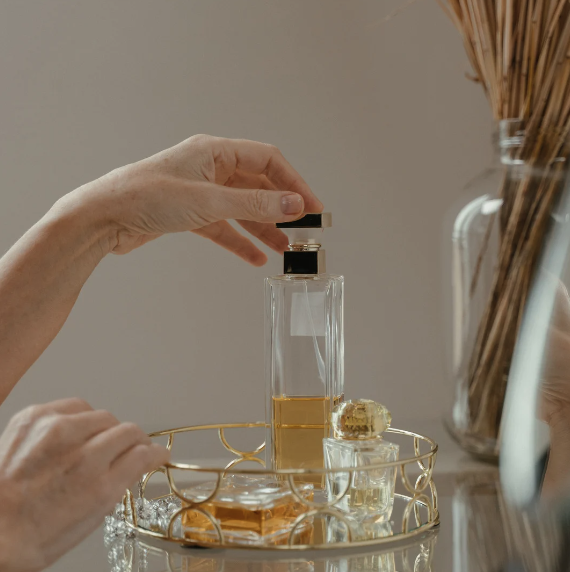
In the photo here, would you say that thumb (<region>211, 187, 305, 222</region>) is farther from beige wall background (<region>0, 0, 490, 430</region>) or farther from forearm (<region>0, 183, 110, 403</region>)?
beige wall background (<region>0, 0, 490, 430</region>)

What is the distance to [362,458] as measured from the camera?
57 centimetres

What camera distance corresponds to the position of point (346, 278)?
4.45 ft

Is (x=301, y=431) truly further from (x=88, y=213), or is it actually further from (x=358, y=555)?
(x=88, y=213)

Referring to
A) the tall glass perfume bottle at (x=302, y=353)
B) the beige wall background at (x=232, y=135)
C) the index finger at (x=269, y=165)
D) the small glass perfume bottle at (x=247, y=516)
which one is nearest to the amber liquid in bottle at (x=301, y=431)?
the tall glass perfume bottle at (x=302, y=353)

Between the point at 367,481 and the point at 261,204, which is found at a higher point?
the point at 261,204

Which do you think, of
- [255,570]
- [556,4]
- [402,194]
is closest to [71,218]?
[255,570]

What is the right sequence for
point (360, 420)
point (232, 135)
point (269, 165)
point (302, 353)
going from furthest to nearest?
point (232, 135) < point (269, 165) < point (302, 353) < point (360, 420)

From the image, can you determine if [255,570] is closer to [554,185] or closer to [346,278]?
[554,185]

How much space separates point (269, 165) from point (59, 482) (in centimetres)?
47

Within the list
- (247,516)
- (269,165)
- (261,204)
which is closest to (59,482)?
(247,516)

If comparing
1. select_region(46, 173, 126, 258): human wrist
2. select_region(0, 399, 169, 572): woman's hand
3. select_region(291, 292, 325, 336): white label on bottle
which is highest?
select_region(46, 173, 126, 258): human wrist

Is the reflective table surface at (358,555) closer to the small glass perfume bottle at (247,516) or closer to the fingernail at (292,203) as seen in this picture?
the small glass perfume bottle at (247,516)

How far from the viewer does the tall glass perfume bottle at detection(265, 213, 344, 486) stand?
674 millimetres

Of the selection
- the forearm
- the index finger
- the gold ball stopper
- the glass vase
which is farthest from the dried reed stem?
the forearm
